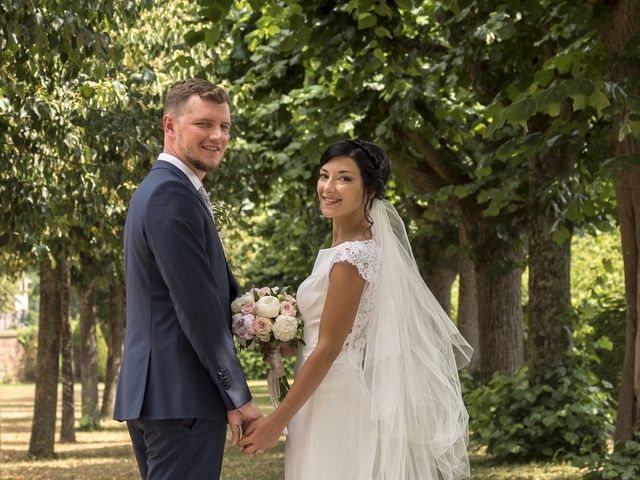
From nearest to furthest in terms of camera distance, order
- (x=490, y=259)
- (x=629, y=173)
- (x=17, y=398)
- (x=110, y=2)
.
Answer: (x=110, y=2), (x=629, y=173), (x=490, y=259), (x=17, y=398)

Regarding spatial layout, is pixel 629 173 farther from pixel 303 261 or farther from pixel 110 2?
pixel 303 261

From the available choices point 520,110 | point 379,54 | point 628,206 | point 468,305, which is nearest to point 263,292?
point 520,110

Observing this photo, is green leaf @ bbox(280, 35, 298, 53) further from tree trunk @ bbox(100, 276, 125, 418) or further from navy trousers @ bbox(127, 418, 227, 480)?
tree trunk @ bbox(100, 276, 125, 418)

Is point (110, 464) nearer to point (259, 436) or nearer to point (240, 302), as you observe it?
point (240, 302)

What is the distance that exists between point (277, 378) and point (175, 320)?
0.92m

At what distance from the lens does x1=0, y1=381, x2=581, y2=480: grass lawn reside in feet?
47.6

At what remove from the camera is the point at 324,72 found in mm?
13672

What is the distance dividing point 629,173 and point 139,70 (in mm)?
7030

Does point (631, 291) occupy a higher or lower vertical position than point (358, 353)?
higher

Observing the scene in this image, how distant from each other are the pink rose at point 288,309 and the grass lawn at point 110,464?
28.0 ft

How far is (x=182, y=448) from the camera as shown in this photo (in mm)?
4953

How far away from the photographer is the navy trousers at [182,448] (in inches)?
194

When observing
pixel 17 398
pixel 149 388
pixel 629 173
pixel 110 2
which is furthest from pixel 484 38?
pixel 17 398

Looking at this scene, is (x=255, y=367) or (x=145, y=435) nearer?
(x=145, y=435)
